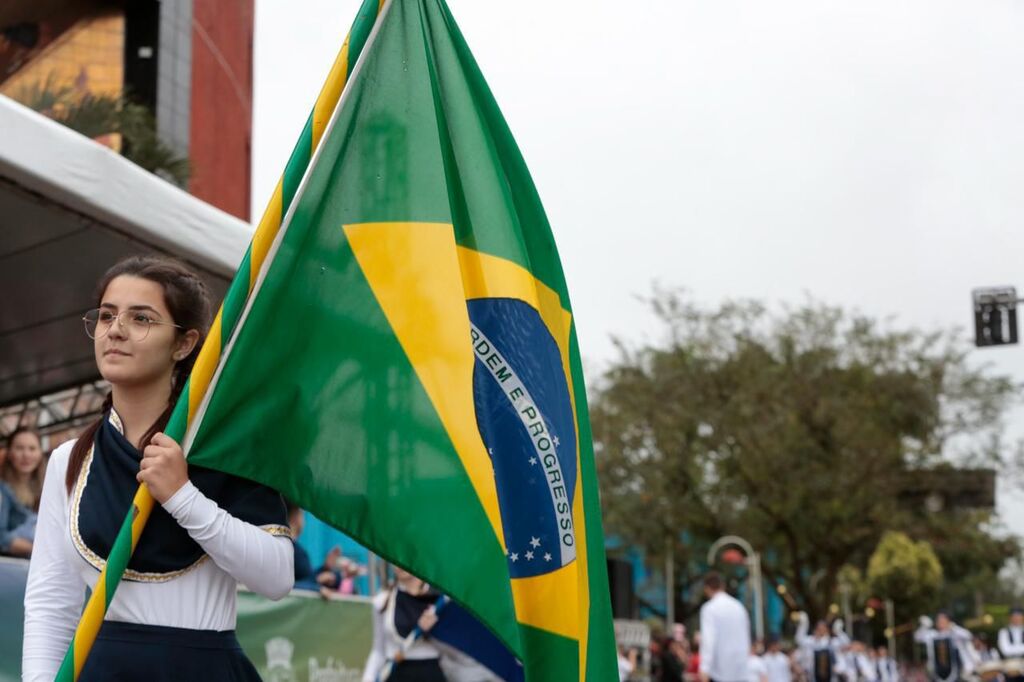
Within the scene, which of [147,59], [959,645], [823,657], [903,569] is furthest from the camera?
[903,569]

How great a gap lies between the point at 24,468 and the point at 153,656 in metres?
5.49

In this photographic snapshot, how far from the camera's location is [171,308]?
302 cm

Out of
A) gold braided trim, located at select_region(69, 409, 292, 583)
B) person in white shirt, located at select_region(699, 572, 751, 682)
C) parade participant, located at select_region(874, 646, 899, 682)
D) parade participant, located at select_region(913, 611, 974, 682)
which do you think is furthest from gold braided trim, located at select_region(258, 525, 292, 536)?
parade participant, located at select_region(874, 646, 899, 682)

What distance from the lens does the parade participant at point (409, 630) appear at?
25.5 feet

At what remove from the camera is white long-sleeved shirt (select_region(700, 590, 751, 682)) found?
556 inches

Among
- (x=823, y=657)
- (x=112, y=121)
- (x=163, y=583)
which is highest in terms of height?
(x=112, y=121)

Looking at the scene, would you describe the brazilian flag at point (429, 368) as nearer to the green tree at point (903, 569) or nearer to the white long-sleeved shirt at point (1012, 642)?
the white long-sleeved shirt at point (1012, 642)

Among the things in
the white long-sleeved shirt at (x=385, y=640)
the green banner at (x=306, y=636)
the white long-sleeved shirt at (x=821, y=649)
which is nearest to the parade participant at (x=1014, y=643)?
the white long-sleeved shirt at (x=821, y=649)

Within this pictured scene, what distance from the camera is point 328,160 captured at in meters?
3.31

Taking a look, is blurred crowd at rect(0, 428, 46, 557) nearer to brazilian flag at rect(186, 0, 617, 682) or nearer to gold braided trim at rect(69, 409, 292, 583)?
brazilian flag at rect(186, 0, 617, 682)

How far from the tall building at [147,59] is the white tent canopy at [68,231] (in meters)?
10.1

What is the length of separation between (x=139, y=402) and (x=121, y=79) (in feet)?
61.6

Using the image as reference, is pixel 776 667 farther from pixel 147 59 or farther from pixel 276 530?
pixel 276 530

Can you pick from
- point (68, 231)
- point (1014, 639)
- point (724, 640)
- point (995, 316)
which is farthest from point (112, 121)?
point (1014, 639)
